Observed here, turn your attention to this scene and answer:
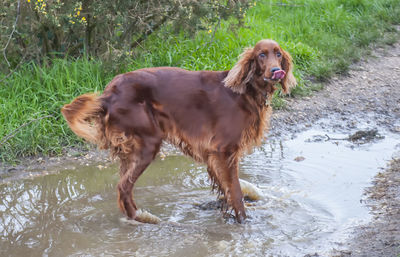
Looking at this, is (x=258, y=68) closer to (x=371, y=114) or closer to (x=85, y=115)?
(x=85, y=115)

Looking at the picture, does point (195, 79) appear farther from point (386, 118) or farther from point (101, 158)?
point (386, 118)

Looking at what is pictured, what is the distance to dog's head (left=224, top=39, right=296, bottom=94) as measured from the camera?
3.93 metres

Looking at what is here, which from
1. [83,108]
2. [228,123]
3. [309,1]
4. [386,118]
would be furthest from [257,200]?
[309,1]

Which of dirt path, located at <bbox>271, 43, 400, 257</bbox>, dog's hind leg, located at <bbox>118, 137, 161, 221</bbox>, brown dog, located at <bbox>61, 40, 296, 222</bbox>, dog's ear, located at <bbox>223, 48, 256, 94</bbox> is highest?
dog's ear, located at <bbox>223, 48, 256, 94</bbox>

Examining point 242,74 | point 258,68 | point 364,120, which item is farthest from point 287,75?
point 364,120

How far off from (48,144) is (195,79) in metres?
2.01

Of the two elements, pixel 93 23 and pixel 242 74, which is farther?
pixel 93 23

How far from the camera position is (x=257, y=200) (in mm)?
4570

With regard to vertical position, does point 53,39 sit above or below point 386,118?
above

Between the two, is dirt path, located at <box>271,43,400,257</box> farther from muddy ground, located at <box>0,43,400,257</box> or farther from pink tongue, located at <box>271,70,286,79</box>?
pink tongue, located at <box>271,70,286,79</box>

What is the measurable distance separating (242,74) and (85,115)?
1.19 meters

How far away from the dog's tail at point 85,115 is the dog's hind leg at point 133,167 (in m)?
0.28

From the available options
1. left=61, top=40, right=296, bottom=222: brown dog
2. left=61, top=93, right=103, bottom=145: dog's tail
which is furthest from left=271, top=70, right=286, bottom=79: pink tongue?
left=61, top=93, right=103, bottom=145: dog's tail

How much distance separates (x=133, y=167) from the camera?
407 centimetres
